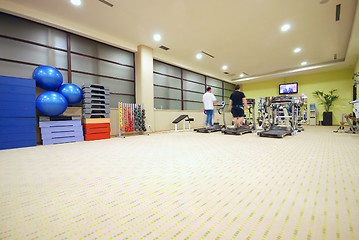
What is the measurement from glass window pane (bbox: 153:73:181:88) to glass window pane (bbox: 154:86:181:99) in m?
0.24

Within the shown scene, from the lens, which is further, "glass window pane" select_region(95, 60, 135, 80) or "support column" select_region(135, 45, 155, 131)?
"support column" select_region(135, 45, 155, 131)

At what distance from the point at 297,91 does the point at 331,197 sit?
11798mm

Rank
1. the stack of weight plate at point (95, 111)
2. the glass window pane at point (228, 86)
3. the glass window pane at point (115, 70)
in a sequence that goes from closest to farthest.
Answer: the stack of weight plate at point (95, 111) < the glass window pane at point (115, 70) < the glass window pane at point (228, 86)

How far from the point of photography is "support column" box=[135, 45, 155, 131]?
20.0 feet

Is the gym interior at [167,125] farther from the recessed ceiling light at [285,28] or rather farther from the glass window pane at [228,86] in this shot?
the glass window pane at [228,86]

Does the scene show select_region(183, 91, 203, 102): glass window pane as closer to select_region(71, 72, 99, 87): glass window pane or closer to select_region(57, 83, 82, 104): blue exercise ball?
select_region(71, 72, 99, 87): glass window pane

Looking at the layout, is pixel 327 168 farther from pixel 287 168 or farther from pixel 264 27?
pixel 264 27

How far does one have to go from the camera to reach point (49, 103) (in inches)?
144

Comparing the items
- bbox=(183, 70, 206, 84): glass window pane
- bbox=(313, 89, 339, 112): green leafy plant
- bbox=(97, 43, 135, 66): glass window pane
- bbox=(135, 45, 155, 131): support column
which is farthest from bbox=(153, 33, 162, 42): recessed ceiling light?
bbox=(313, 89, 339, 112): green leafy plant

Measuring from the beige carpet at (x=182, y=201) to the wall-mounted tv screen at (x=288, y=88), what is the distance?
34.3ft

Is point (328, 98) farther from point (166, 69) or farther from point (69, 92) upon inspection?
point (69, 92)

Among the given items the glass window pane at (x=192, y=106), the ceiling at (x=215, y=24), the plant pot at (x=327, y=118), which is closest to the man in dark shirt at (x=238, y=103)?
the ceiling at (x=215, y=24)

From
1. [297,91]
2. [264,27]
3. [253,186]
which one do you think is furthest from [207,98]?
[297,91]

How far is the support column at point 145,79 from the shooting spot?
6094 mm
